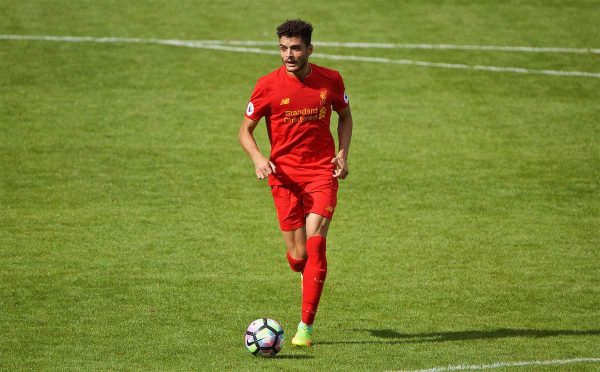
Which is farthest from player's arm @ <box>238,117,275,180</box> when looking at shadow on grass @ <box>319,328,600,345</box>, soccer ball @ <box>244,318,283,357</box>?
shadow on grass @ <box>319,328,600,345</box>

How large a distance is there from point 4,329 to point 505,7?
18.5 metres

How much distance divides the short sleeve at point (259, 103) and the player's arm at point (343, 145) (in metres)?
0.84

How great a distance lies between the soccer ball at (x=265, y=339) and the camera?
1038 centimetres

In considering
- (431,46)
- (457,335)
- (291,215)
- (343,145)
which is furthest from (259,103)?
(431,46)

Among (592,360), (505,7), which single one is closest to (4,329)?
(592,360)

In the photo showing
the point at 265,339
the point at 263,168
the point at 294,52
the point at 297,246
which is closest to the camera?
the point at 265,339

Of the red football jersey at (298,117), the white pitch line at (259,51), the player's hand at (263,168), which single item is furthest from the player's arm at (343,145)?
the white pitch line at (259,51)

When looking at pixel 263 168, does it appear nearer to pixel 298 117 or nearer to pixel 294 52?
pixel 298 117

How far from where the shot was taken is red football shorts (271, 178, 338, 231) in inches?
436

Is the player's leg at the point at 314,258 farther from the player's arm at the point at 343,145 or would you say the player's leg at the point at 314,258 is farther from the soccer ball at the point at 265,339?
the soccer ball at the point at 265,339

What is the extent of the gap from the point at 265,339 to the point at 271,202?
23.9ft

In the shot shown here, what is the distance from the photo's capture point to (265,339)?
10375 mm

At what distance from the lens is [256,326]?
10.4m

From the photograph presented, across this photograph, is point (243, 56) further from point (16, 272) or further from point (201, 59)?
point (16, 272)
